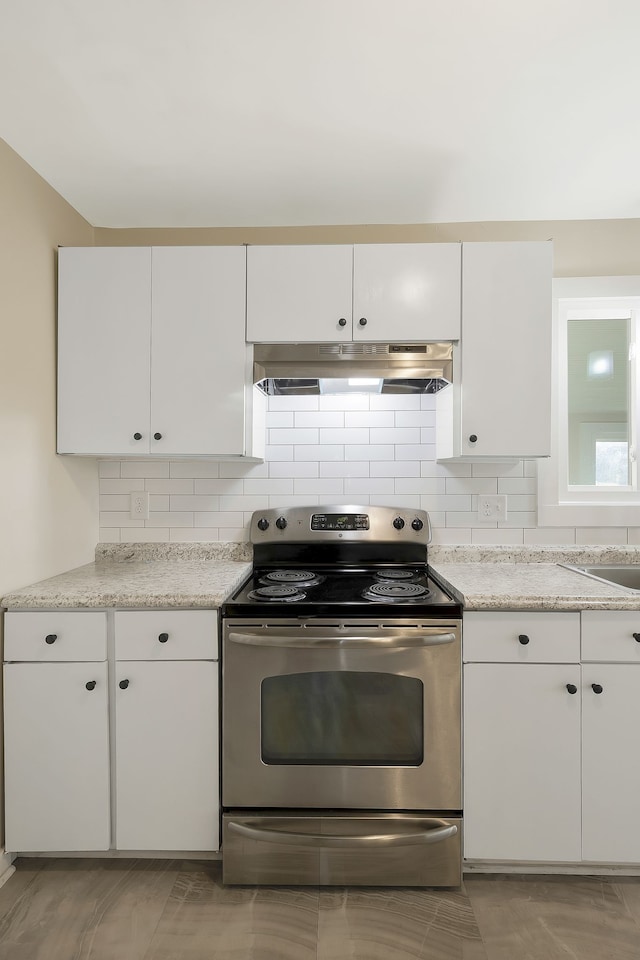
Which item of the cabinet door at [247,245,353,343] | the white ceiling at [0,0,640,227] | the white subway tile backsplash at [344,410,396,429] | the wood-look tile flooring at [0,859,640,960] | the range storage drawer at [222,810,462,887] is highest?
the white ceiling at [0,0,640,227]

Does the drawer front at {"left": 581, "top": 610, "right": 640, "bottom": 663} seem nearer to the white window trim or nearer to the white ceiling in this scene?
the white window trim

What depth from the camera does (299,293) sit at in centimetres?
211

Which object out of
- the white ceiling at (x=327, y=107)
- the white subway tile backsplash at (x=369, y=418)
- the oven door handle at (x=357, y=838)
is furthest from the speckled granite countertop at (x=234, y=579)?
the white ceiling at (x=327, y=107)

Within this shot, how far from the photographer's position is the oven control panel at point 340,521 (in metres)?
2.38

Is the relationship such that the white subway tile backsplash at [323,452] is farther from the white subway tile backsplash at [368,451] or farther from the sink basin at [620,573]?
the sink basin at [620,573]

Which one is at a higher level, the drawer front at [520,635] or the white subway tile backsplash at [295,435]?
the white subway tile backsplash at [295,435]

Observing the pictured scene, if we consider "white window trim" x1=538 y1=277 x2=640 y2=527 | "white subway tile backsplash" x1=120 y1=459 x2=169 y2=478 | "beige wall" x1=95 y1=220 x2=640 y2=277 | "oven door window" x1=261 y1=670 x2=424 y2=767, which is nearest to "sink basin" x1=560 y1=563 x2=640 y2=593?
"white window trim" x1=538 y1=277 x2=640 y2=527

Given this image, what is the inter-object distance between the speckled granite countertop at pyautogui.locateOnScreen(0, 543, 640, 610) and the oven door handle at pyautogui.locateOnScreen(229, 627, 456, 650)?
0.52 ft

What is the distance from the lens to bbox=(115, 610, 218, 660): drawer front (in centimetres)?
177

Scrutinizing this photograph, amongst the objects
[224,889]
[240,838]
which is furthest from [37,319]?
[224,889]

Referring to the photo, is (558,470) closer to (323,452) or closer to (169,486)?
(323,452)

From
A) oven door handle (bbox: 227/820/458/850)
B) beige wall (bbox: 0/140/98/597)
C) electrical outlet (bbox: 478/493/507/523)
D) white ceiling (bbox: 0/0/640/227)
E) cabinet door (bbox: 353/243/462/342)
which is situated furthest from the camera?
electrical outlet (bbox: 478/493/507/523)

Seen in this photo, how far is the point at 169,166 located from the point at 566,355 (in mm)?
1893

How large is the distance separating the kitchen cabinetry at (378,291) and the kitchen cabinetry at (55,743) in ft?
4.86
